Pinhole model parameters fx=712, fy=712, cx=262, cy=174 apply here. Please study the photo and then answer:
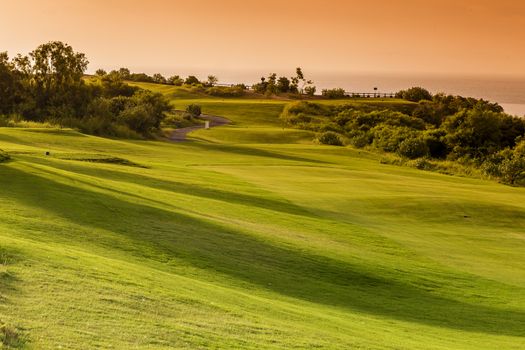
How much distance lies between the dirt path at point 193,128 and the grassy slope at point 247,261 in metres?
30.4

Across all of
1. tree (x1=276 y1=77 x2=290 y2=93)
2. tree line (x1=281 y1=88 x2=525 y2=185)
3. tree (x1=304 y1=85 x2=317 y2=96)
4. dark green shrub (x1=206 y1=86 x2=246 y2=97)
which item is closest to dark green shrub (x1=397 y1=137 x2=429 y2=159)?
tree line (x1=281 y1=88 x2=525 y2=185)

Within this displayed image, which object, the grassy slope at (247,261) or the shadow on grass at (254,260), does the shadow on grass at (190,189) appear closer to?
the grassy slope at (247,261)

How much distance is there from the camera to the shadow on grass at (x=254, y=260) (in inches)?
722

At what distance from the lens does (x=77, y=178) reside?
1022 inches

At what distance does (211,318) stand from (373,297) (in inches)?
331

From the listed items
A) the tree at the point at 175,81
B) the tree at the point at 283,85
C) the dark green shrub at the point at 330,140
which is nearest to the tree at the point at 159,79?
the tree at the point at 175,81

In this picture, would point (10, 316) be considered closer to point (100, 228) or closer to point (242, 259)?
point (100, 228)

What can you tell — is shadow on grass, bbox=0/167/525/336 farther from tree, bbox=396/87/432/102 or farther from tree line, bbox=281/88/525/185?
tree, bbox=396/87/432/102

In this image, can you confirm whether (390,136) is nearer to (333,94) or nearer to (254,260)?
(333,94)

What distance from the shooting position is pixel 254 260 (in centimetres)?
2014

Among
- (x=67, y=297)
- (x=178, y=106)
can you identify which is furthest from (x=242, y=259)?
(x=178, y=106)

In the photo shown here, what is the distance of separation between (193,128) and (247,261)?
220ft

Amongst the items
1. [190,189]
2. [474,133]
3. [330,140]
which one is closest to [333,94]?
[474,133]

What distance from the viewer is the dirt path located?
71125mm
